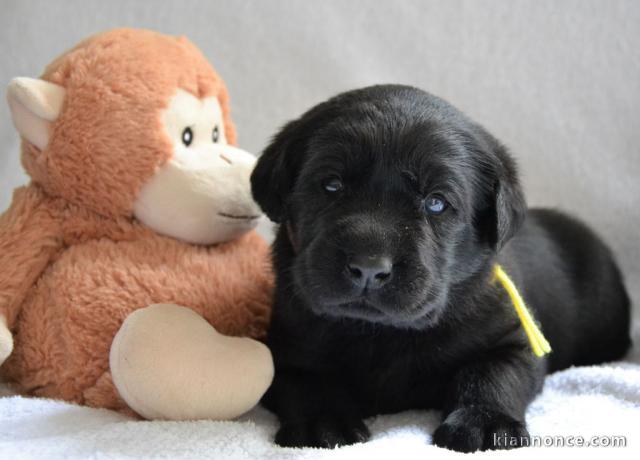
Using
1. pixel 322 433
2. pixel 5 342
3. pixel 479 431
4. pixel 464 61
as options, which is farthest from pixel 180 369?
pixel 464 61

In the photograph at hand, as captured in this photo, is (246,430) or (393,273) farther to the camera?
(246,430)

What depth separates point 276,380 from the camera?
2.36m

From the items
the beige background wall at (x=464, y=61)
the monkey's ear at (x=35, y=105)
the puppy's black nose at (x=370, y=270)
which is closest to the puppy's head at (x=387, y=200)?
the puppy's black nose at (x=370, y=270)

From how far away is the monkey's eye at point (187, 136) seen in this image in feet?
8.45

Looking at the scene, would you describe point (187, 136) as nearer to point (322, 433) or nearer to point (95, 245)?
point (95, 245)

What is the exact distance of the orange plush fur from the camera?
2.27 m

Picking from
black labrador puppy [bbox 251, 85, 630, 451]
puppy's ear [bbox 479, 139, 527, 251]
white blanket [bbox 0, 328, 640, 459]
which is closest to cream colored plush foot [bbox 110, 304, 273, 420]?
white blanket [bbox 0, 328, 640, 459]

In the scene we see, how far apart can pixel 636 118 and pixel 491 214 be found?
5.28 ft

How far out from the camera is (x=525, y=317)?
230 centimetres

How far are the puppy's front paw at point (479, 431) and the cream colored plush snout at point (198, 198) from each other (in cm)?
95

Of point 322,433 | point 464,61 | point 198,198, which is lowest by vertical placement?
point 322,433

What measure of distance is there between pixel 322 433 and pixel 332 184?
0.66 meters

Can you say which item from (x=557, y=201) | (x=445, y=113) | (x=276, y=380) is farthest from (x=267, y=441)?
(x=557, y=201)

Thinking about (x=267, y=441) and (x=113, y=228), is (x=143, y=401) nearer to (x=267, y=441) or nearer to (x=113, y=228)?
(x=267, y=441)
